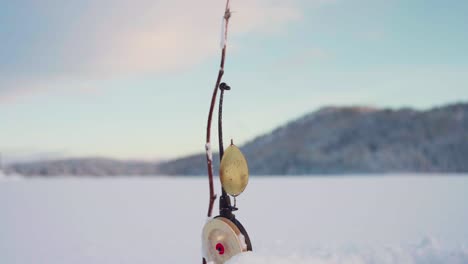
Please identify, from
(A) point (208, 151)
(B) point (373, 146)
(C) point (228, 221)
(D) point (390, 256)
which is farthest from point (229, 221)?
(B) point (373, 146)

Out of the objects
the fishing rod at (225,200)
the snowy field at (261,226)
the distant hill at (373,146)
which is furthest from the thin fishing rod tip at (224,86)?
the distant hill at (373,146)

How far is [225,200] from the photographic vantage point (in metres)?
1.53

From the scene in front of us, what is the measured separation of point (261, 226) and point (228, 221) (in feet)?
5.74

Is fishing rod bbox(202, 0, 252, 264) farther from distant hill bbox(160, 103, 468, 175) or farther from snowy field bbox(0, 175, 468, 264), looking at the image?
distant hill bbox(160, 103, 468, 175)

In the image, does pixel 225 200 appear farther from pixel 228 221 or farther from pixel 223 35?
pixel 223 35

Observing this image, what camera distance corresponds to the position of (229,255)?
1.49 m

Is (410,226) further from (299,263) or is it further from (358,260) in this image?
(299,263)

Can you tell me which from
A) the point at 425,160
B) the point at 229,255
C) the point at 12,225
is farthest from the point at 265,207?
the point at 425,160

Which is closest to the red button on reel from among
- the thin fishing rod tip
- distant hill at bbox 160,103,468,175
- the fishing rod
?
the fishing rod

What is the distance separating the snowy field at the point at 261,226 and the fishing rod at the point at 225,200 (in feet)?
0.22

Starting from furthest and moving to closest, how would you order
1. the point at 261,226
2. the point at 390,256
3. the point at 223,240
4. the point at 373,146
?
the point at 373,146 < the point at 261,226 < the point at 390,256 < the point at 223,240

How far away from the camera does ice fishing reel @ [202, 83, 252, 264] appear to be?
1477 millimetres

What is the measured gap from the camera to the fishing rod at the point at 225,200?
58.2 inches

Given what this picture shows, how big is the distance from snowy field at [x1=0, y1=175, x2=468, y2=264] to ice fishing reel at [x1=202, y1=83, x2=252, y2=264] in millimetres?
59
